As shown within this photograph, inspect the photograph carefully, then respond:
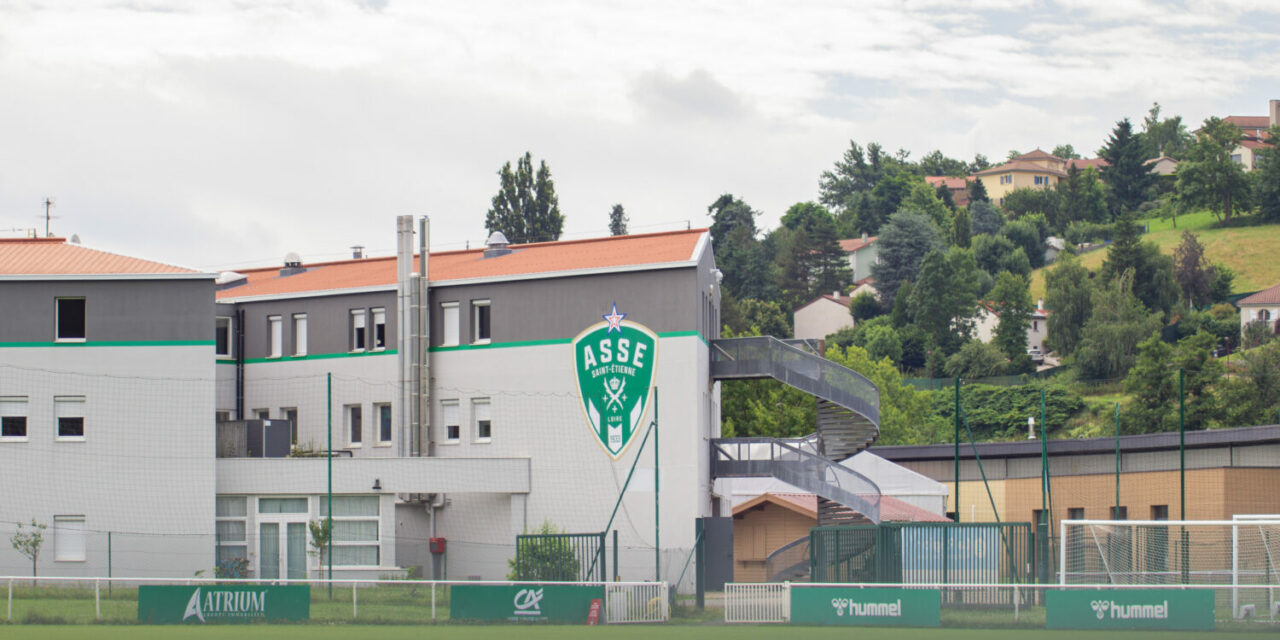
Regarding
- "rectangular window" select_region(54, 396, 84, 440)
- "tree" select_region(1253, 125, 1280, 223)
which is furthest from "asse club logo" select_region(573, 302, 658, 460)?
"tree" select_region(1253, 125, 1280, 223)

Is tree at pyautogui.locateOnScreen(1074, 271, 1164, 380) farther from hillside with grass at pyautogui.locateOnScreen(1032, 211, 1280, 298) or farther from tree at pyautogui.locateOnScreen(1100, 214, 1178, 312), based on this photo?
hillside with grass at pyautogui.locateOnScreen(1032, 211, 1280, 298)

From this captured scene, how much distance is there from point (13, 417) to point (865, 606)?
22419 mm

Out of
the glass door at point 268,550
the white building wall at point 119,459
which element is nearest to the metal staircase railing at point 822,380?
the glass door at point 268,550

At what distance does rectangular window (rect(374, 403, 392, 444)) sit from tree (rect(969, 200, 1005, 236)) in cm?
13159

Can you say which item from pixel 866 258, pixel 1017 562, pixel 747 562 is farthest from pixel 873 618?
pixel 866 258

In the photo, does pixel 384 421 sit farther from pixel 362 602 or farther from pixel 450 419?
pixel 362 602

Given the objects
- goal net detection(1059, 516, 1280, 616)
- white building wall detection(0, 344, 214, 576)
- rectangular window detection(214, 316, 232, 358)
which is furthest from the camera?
rectangular window detection(214, 316, 232, 358)

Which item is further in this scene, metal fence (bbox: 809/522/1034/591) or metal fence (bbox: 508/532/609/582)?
metal fence (bbox: 508/532/609/582)

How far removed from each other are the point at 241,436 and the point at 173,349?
130 inches

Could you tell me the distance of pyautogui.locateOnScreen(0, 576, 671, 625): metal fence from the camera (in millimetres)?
27562

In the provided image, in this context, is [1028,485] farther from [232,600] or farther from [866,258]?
[866,258]

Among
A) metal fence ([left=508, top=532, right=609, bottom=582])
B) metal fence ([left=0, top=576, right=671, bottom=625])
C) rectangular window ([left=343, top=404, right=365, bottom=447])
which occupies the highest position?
rectangular window ([left=343, top=404, right=365, bottom=447])

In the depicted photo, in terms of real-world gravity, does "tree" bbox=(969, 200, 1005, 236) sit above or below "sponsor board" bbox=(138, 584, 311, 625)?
above

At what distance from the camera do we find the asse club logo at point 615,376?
38.0 m
